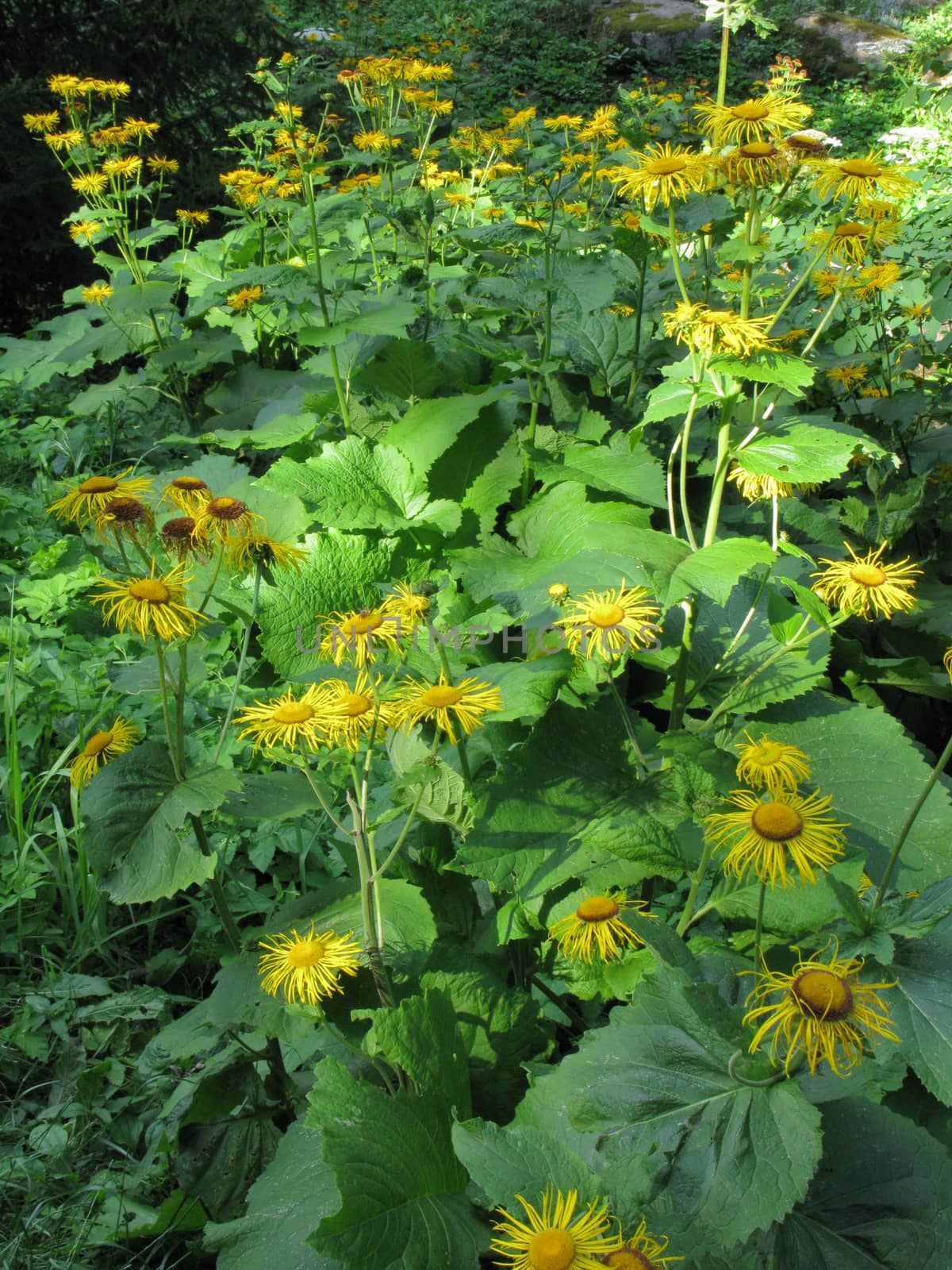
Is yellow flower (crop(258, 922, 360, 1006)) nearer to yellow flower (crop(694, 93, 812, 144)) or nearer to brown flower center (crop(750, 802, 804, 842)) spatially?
brown flower center (crop(750, 802, 804, 842))

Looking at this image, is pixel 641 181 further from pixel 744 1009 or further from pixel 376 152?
pixel 376 152

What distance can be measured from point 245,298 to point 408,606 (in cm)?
250

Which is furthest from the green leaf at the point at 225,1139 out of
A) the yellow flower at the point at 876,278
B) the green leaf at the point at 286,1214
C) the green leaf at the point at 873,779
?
the yellow flower at the point at 876,278

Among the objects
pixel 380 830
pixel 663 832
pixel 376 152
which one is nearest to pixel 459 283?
pixel 376 152

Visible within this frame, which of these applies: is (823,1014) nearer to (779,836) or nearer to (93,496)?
(779,836)

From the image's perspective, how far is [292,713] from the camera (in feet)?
4.05

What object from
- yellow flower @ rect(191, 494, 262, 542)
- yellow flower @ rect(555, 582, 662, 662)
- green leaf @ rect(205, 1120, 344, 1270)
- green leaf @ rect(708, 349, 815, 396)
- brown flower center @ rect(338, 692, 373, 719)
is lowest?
green leaf @ rect(205, 1120, 344, 1270)

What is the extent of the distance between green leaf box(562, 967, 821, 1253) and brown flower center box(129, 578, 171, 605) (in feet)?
2.50

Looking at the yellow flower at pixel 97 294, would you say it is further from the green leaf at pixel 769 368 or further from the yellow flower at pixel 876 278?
the green leaf at pixel 769 368

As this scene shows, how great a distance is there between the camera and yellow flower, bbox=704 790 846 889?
41.5 inches

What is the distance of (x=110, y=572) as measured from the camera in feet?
9.37

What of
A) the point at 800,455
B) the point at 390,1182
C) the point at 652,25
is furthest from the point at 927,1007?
the point at 652,25

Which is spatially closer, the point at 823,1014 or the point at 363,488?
the point at 823,1014

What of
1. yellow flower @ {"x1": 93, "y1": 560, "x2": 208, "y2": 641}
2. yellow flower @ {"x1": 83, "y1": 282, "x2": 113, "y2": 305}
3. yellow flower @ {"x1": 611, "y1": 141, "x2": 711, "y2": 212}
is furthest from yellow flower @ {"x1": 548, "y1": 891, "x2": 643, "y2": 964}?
yellow flower @ {"x1": 83, "y1": 282, "x2": 113, "y2": 305}
